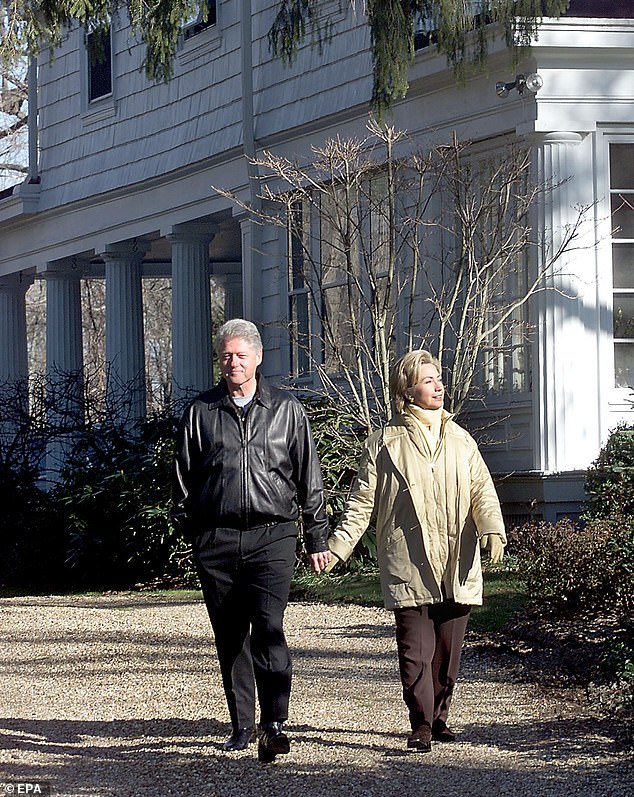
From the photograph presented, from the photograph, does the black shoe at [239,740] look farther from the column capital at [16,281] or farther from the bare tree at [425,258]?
the column capital at [16,281]

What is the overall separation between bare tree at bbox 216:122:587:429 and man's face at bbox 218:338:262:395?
5.73 meters

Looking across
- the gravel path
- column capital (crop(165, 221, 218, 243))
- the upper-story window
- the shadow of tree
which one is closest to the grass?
the gravel path

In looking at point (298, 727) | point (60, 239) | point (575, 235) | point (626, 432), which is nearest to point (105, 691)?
point (298, 727)

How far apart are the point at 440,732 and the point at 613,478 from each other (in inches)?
212

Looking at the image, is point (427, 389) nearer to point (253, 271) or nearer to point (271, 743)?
point (271, 743)

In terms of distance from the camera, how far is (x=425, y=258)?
13578 mm

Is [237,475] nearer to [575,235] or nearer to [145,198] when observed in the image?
[575,235]

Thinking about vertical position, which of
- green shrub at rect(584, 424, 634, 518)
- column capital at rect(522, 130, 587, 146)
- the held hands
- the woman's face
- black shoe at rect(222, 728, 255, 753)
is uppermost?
column capital at rect(522, 130, 587, 146)

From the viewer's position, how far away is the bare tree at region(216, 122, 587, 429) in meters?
12.3

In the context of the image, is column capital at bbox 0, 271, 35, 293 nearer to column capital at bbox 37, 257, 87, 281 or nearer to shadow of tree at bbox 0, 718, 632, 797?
column capital at bbox 37, 257, 87, 281

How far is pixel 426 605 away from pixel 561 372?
6.27 metres

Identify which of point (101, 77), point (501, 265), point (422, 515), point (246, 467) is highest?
point (101, 77)

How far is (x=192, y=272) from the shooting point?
58.0ft

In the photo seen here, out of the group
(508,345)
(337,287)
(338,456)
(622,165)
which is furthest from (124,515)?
(622,165)
